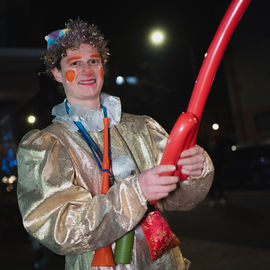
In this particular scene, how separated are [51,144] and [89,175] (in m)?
0.20

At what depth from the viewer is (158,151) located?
174cm

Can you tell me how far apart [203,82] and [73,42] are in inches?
31.5

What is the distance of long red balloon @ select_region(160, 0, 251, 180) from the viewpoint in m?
1.05

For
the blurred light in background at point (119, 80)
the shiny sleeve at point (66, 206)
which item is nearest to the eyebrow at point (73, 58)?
the shiny sleeve at point (66, 206)

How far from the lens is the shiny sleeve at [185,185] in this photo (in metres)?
1.54

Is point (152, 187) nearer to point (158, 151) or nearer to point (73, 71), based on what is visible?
point (158, 151)

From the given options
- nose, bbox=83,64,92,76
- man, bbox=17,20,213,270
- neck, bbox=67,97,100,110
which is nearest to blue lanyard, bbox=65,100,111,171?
man, bbox=17,20,213,270

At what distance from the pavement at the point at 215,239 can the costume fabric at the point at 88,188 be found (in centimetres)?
284

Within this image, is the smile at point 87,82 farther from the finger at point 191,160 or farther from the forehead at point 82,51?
the finger at point 191,160

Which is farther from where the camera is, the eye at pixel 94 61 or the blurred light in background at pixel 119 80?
the blurred light in background at pixel 119 80

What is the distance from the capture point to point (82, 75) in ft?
5.39

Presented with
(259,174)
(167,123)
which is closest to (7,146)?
(167,123)

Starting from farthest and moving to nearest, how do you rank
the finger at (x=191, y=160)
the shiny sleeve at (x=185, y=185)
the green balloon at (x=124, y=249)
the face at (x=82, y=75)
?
1. the face at (x=82, y=75)
2. the shiny sleeve at (x=185, y=185)
3. the green balloon at (x=124, y=249)
4. the finger at (x=191, y=160)

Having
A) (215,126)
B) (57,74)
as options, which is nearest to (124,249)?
(57,74)
